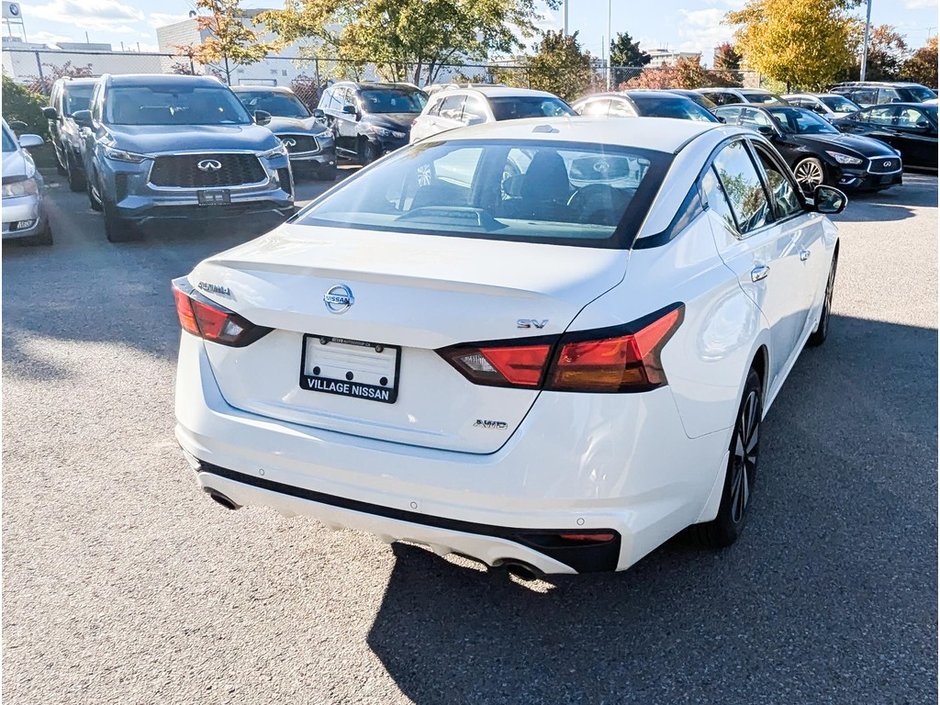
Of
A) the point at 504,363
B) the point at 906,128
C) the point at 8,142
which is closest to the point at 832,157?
the point at 906,128

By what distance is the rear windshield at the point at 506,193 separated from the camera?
3.10 m

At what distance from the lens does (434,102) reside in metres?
14.6

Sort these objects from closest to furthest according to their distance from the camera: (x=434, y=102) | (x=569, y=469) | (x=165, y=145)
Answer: (x=569, y=469), (x=165, y=145), (x=434, y=102)

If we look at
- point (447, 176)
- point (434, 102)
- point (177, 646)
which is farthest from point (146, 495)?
point (434, 102)

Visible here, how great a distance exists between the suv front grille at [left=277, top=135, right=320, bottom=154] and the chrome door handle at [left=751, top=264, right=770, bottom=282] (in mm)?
12259

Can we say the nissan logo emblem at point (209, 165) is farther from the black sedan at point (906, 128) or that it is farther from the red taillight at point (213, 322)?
the black sedan at point (906, 128)

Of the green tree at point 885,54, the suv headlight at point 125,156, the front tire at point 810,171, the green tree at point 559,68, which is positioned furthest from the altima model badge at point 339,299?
the green tree at point 885,54

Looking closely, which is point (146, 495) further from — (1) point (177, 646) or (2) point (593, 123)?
(2) point (593, 123)

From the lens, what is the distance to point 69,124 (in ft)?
43.1

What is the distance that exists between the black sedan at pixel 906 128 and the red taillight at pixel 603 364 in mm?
17363

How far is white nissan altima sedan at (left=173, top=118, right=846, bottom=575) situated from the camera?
244 centimetres

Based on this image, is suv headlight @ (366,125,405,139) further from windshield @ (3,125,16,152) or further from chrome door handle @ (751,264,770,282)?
chrome door handle @ (751,264,770,282)

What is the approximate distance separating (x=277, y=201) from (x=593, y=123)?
6.38m

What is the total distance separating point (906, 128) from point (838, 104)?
384cm
